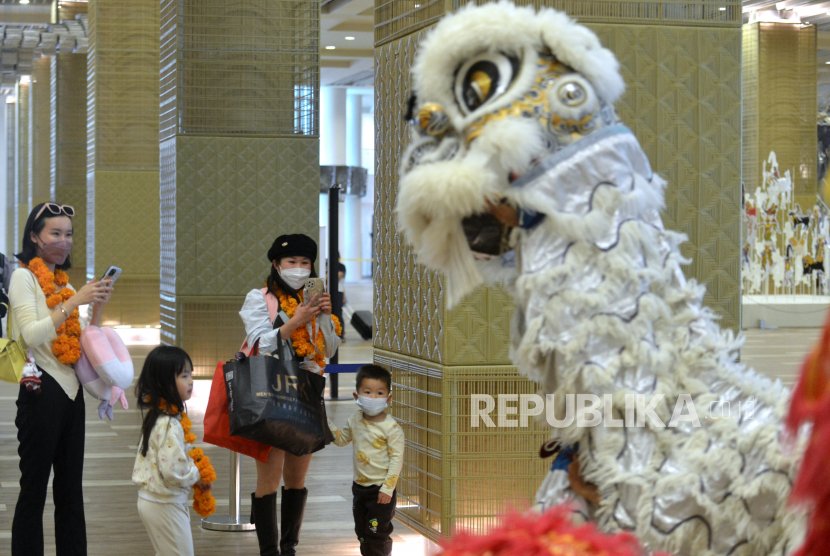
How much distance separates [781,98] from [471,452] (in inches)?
605

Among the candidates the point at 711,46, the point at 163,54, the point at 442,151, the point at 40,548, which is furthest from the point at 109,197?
the point at 442,151

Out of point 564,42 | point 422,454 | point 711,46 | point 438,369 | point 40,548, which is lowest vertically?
point 40,548

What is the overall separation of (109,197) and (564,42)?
11586mm

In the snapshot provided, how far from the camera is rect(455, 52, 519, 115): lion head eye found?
1.60 m

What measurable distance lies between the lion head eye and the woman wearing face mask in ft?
7.87

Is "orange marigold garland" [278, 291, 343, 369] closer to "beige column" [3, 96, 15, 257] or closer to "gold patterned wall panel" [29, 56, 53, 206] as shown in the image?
"gold patterned wall panel" [29, 56, 53, 206]

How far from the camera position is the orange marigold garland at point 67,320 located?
12.1ft

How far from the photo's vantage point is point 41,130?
2138 cm

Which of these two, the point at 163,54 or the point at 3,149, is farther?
the point at 3,149

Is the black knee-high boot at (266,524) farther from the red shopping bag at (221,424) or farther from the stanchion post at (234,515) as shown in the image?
the stanchion post at (234,515)

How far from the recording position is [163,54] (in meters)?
7.54

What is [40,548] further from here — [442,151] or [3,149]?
[3,149]

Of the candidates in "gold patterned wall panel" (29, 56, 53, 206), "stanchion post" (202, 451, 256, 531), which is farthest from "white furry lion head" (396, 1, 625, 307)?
"gold patterned wall panel" (29, 56, 53, 206)

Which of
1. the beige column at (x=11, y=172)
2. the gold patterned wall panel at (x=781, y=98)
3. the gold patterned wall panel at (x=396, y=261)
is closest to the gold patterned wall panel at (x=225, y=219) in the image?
the gold patterned wall panel at (x=396, y=261)
